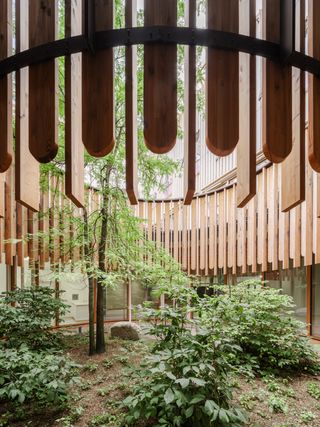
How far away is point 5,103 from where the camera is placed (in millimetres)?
1077

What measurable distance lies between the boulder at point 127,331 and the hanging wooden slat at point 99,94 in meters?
6.05

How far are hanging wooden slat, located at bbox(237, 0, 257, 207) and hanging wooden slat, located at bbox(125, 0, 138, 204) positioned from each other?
32 cm

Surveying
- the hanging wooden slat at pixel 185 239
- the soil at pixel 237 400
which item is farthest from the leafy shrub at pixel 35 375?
the hanging wooden slat at pixel 185 239

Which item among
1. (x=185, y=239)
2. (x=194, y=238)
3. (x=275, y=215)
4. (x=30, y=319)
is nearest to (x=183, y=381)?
(x=30, y=319)

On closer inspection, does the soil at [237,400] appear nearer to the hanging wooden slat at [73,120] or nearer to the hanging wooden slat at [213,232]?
the hanging wooden slat at [73,120]

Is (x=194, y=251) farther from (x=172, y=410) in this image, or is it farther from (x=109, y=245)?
(x=172, y=410)

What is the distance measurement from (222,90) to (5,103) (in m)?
0.69

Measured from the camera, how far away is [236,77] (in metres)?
0.98

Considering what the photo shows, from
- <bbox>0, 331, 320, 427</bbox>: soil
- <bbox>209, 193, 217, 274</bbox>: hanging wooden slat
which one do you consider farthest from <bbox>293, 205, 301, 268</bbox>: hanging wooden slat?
<bbox>209, 193, 217, 274</bbox>: hanging wooden slat

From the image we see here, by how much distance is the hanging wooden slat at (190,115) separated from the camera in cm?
97

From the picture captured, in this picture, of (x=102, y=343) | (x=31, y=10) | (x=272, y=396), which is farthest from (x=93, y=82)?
(x=102, y=343)

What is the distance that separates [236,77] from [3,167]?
0.78 meters

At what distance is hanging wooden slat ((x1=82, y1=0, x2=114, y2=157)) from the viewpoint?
0.97 metres

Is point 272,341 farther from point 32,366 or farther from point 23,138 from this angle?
point 23,138
